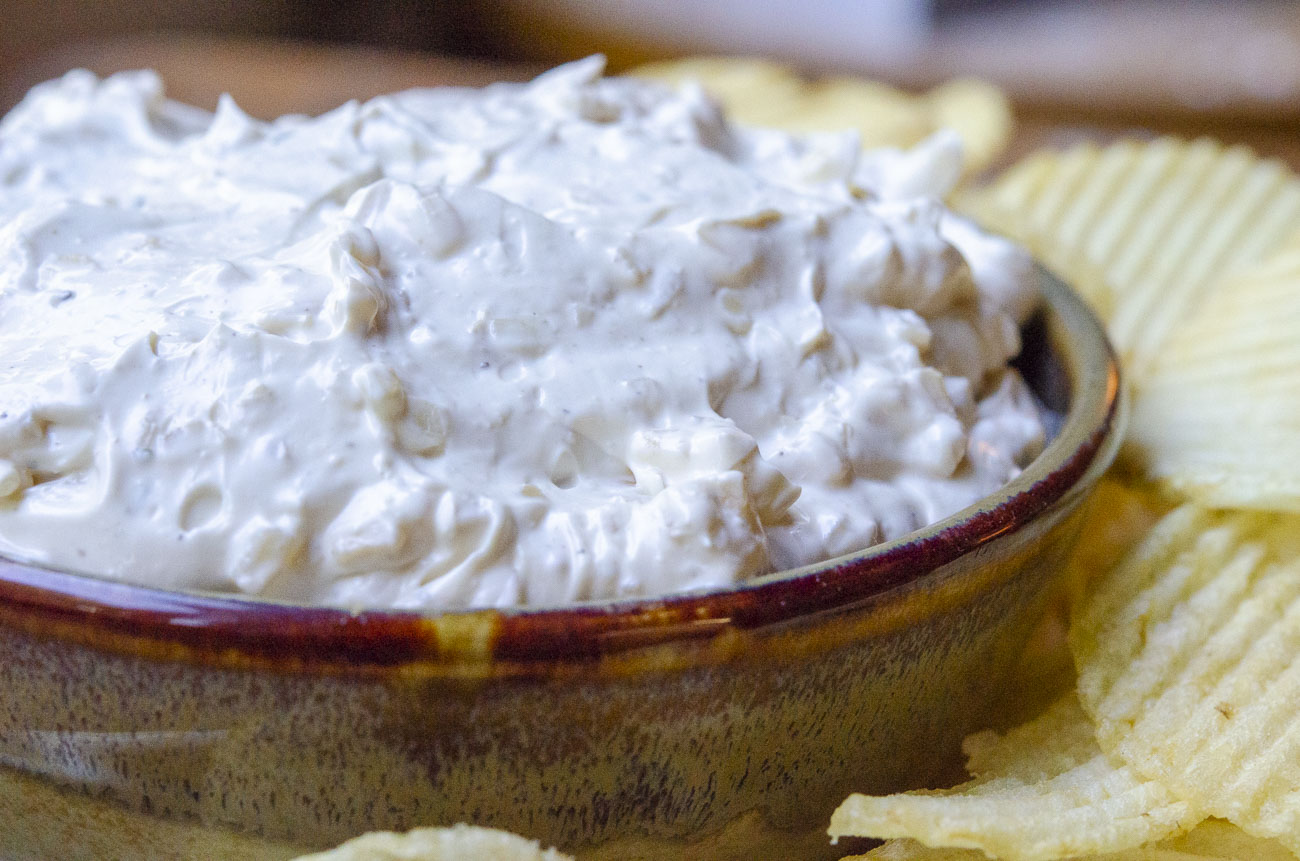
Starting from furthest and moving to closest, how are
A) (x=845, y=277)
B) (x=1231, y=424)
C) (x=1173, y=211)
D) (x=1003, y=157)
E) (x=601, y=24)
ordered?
(x=601, y=24), (x=1003, y=157), (x=1173, y=211), (x=1231, y=424), (x=845, y=277)

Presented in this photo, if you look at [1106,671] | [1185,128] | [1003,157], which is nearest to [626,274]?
[1106,671]

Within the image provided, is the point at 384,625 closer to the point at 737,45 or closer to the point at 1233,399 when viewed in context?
the point at 1233,399

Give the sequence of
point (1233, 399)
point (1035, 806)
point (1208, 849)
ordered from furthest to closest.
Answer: point (1233, 399), point (1208, 849), point (1035, 806)

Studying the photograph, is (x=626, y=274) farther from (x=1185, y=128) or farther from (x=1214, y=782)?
(x=1185, y=128)

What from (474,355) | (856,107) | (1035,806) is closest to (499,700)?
(474,355)

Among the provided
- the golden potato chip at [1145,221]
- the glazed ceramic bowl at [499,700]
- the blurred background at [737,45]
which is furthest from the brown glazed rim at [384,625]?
the blurred background at [737,45]
